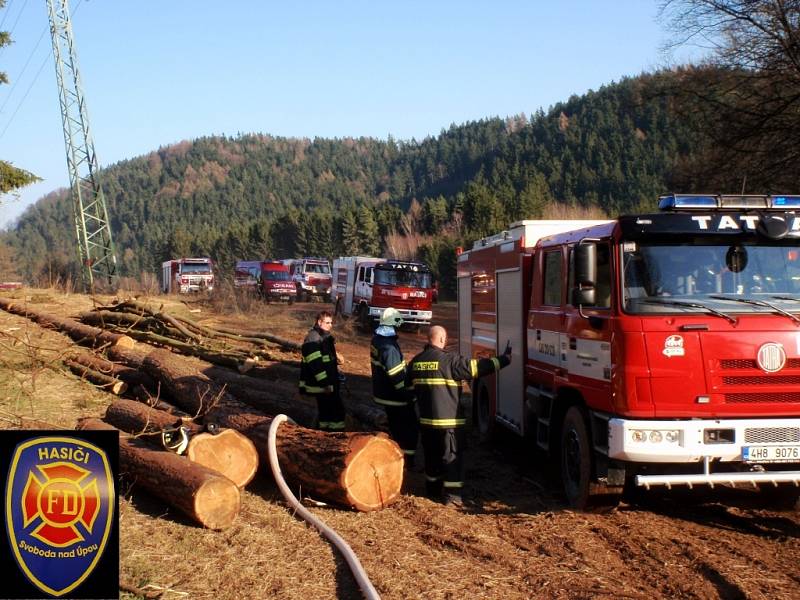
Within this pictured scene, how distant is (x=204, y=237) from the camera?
Answer: 118 metres

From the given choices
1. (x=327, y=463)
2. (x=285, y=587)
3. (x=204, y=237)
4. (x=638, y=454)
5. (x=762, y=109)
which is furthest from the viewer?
(x=204, y=237)

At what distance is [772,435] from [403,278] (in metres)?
19.1

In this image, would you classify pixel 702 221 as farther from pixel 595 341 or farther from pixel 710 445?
pixel 710 445

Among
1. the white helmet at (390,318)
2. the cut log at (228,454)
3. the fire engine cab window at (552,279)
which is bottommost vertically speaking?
the cut log at (228,454)

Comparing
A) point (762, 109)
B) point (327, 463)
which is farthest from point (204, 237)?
point (327, 463)

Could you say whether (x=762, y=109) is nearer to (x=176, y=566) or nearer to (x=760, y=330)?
(x=760, y=330)

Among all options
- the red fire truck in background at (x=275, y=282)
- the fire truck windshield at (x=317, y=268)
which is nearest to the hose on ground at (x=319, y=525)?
the red fire truck in background at (x=275, y=282)

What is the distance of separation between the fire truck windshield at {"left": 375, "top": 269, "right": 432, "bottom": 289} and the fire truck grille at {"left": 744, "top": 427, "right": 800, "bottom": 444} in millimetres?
18955

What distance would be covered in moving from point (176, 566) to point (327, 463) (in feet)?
5.79

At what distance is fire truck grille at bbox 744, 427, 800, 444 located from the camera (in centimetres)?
609

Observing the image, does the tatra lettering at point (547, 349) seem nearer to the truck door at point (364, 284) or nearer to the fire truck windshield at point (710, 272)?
the fire truck windshield at point (710, 272)

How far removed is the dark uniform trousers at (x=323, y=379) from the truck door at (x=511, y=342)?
213 cm

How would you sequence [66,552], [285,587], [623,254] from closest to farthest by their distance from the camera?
1. [66,552]
2. [285,587]
3. [623,254]

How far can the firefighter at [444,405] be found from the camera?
24.8 feet
